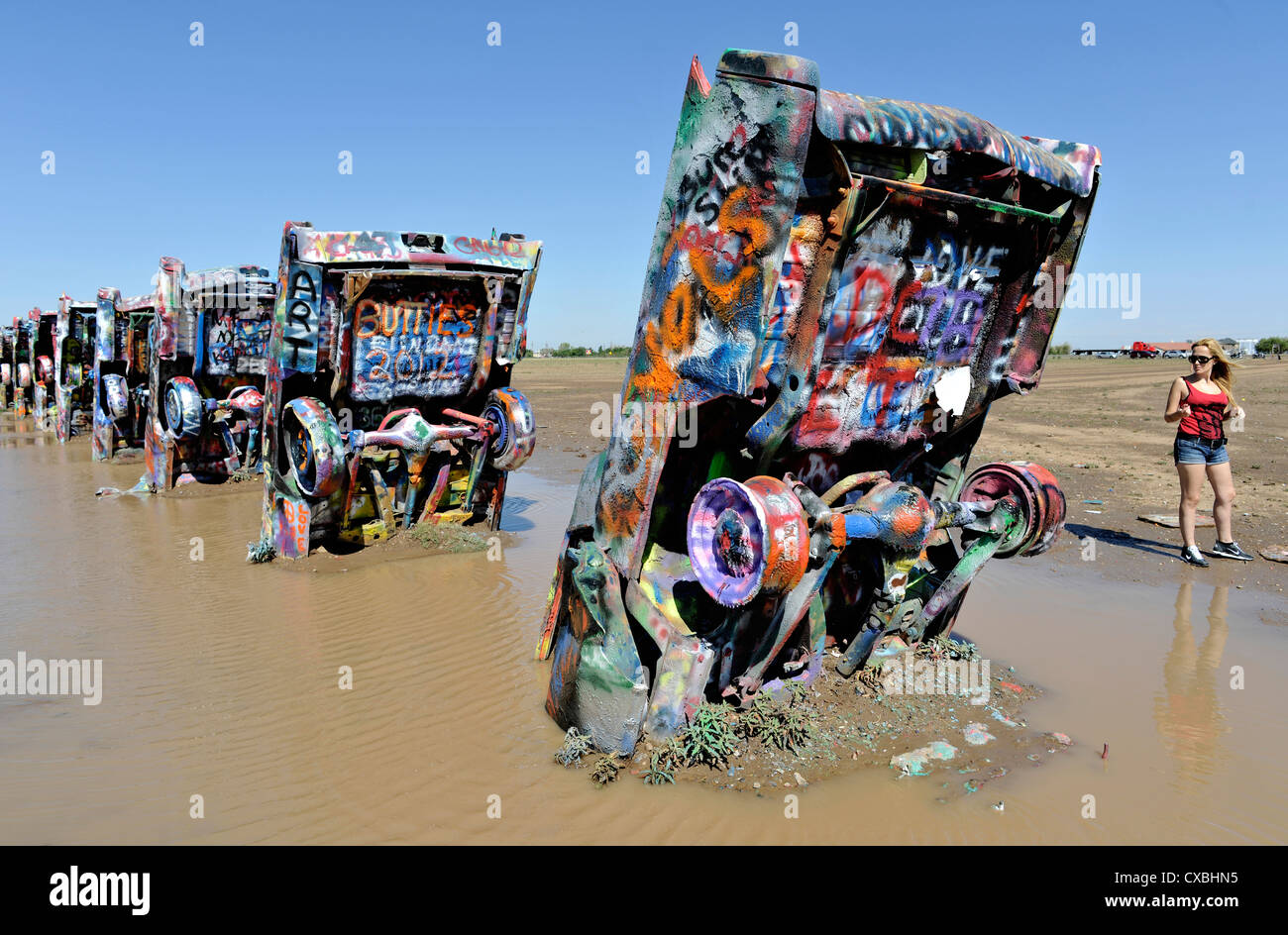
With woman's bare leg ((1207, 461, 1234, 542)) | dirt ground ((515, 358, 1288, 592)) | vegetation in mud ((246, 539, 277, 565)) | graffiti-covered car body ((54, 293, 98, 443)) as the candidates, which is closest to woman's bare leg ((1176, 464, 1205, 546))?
woman's bare leg ((1207, 461, 1234, 542))

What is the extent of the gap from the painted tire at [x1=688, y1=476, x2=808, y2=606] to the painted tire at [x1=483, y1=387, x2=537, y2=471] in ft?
15.0

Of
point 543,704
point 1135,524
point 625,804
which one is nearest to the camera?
point 625,804

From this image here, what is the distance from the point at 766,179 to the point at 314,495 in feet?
16.7

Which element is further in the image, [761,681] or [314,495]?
[314,495]

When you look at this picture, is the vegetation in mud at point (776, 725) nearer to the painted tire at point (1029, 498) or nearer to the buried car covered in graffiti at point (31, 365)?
the painted tire at point (1029, 498)

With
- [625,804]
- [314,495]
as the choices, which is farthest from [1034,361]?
[314,495]

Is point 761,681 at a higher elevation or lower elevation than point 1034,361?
lower

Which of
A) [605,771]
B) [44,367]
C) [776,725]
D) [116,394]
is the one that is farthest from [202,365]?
[44,367]

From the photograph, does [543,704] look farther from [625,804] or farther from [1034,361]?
[1034,361]

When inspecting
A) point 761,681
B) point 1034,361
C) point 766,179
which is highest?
point 766,179

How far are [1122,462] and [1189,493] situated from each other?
6.20 metres
